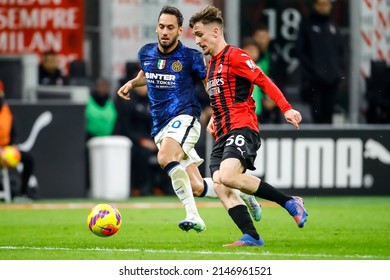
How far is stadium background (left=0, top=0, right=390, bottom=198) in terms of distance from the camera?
1845 centimetres

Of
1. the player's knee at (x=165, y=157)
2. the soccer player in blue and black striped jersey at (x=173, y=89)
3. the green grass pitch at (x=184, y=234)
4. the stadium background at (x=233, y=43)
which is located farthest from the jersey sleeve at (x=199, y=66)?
the stadium background at (x=233, y=43)

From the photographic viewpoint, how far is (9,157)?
57.8ft

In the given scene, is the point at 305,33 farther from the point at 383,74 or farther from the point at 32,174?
the point at 32,174

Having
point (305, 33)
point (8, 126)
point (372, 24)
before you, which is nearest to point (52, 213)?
point (8, 126)

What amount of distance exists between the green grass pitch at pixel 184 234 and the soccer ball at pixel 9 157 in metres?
0.74

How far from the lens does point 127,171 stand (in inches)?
742

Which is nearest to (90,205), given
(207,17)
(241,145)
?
(207,17)

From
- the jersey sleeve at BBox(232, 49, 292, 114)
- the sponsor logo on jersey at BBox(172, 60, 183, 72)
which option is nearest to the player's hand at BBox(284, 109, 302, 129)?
the jersey sleeve at BBox(232, 49, 292, 114)

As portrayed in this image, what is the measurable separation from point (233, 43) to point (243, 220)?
9.07 meters

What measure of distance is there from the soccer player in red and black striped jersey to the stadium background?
778 centimetres

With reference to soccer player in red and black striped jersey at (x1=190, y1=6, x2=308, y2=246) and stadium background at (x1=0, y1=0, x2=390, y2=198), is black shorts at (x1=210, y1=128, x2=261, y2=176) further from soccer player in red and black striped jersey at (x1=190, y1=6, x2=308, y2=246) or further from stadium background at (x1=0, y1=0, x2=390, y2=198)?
stadium background at (x1=0, y1=0, x2=390, y2=198)

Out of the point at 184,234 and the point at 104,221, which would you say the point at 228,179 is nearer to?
the point at 104,221

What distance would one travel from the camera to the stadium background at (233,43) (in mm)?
18453
